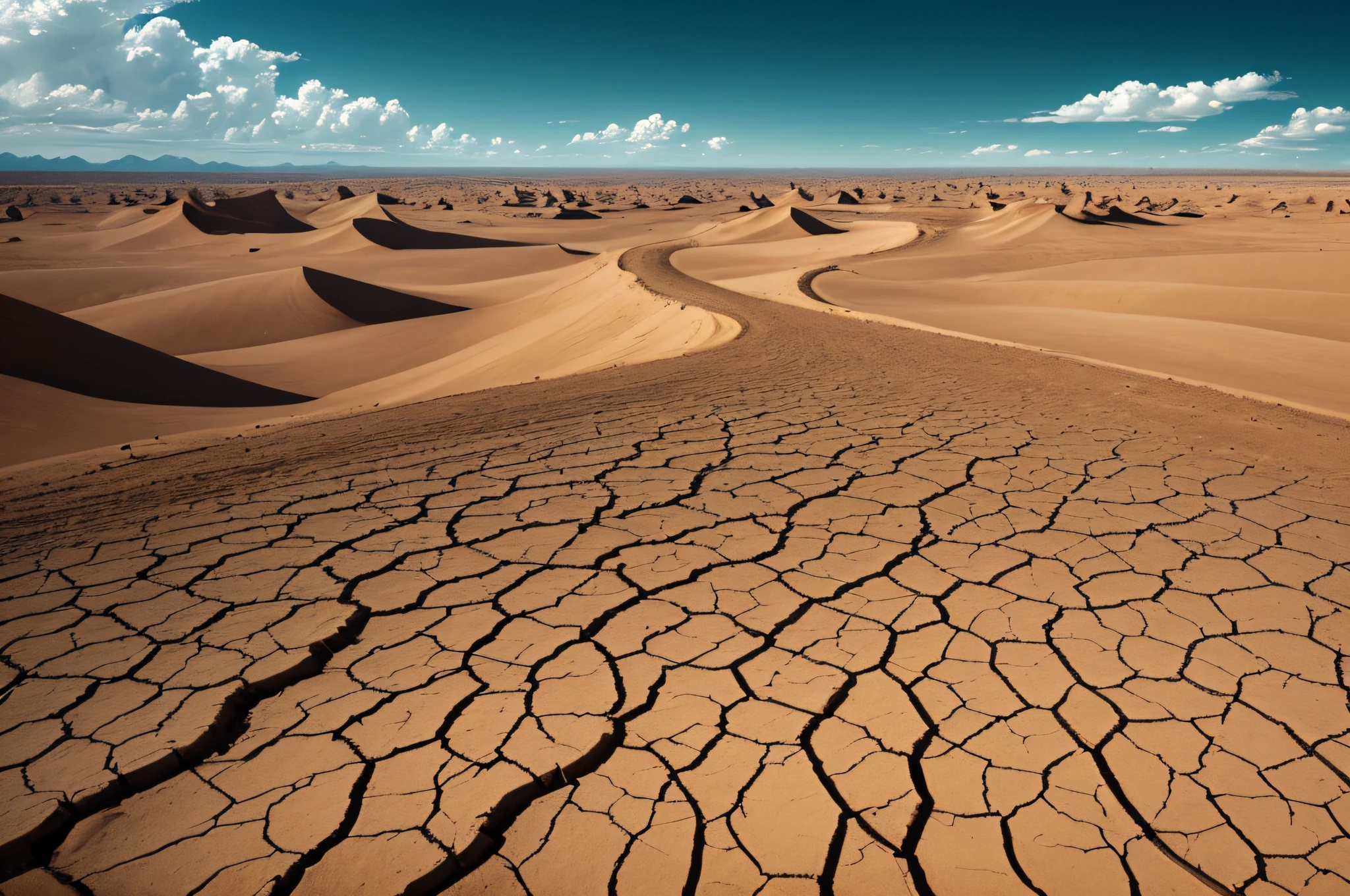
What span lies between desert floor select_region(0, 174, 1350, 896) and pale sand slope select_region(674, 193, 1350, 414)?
47.8 inches

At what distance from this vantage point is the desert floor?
1717 millimetres

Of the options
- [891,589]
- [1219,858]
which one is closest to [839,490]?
[891,589]

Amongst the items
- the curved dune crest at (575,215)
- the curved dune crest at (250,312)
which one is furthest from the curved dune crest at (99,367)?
the curved dune crest at (575,215)

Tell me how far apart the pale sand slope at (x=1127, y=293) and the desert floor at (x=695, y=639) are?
47.8 inches

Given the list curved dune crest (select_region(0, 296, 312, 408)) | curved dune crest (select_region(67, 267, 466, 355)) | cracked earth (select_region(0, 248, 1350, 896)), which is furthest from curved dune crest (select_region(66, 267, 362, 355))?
cracked earth (select_region(0, 248, 1350, 896))

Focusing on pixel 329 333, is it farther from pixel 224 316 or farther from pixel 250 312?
pixel 224 316

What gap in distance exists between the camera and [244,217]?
1345 inches

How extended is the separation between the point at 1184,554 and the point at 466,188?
329ft

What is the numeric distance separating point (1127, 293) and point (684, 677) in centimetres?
1295

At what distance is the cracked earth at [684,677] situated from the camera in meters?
1.70

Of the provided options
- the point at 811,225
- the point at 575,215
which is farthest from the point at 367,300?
the point at 575,215

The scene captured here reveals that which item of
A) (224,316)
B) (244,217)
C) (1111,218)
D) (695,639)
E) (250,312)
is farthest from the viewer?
(244,217)

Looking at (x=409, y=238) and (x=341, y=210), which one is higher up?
(x=341, y=210)

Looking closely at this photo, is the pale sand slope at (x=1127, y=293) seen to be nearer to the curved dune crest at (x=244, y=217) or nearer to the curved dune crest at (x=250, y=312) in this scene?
the curved dune crest at (x=250, y=312)
